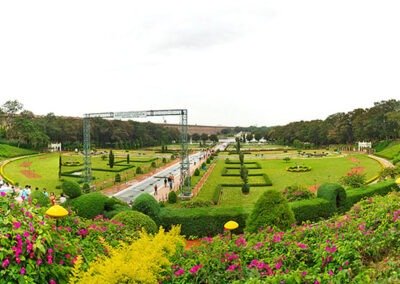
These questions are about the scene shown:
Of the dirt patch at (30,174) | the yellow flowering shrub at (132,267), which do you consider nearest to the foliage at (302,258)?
the yellow flowering shrub at (132,267)

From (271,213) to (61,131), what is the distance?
54118mm

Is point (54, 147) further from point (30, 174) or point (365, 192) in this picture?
point (365, 192)

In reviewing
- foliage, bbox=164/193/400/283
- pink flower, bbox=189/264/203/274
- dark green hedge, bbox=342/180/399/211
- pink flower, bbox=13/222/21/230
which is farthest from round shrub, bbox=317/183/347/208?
pink flower, bbox=13/222/21/230

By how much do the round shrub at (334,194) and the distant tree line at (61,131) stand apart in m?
44.4

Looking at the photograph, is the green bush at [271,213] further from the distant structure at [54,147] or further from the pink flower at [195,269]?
the distant structure at [54,147]

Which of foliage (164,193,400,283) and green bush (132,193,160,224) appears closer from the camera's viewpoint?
foliage (164,193,400,283)

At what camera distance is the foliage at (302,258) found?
349cm

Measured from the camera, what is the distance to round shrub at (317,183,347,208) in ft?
40.5

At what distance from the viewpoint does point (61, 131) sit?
56.6m

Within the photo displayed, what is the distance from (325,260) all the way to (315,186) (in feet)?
57.5

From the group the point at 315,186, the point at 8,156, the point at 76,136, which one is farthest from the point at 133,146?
the point at 315,186

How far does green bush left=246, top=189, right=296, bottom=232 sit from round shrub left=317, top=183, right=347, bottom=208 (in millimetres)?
4409

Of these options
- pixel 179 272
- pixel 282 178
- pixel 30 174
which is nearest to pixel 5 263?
pixel 179 272

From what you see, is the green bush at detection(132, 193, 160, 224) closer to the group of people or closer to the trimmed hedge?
the trimmed hedge
